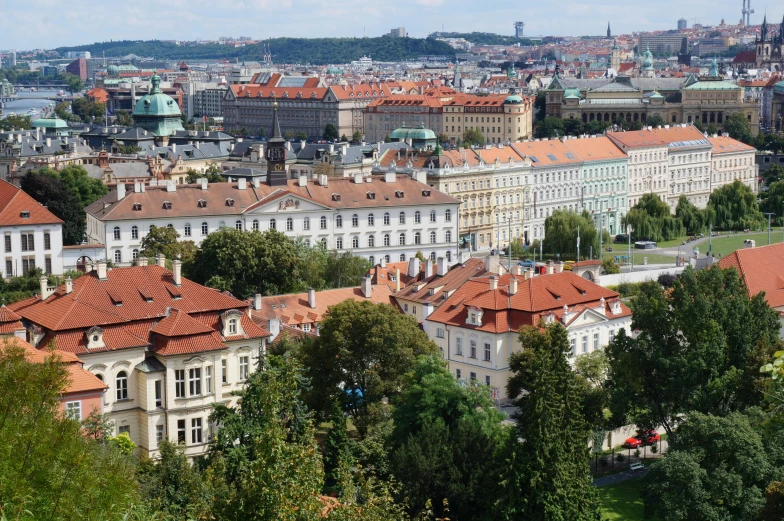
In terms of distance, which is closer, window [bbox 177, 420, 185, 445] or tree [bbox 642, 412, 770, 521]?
tree [bbox 642, 412, 770, 521]

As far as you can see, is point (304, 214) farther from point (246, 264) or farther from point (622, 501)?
point (622, 501)

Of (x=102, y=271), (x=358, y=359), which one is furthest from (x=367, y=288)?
(x=102, y=271)

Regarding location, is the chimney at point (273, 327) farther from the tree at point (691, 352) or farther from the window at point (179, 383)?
the tree at point (691, 352)

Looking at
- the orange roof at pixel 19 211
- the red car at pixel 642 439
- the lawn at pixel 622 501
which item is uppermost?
the orange roof at pixel 19 211

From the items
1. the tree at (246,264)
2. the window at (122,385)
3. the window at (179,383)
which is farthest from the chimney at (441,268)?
the window at (122,385)

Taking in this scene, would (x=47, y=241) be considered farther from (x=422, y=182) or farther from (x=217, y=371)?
(x=217, y=371)

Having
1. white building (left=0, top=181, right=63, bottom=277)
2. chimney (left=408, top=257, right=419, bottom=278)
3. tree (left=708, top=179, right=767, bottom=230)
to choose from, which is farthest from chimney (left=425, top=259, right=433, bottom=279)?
tree (left=708, top=179, right=767, bottom=230)

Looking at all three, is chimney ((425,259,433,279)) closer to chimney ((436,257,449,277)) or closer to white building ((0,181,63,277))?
chimney ((436,257,449,277))
